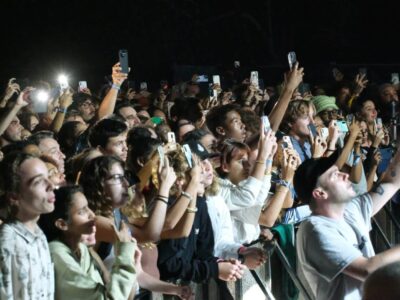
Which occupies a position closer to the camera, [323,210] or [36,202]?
[36,202]

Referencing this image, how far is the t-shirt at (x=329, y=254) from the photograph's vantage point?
4.86 metres

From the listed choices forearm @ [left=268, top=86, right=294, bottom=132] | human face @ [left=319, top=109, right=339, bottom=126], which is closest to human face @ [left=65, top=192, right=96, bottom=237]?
forearm @ [left=268, top=86, right=294, bottom=132]

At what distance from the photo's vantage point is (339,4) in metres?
21.2

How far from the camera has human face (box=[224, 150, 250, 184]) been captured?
21.7 ft

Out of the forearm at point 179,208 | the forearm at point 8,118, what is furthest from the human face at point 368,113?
the forearm at point 179,208

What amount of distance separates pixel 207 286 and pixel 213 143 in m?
1.79

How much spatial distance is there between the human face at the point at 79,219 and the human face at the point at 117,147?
1.95 m

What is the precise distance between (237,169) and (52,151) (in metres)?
1.43

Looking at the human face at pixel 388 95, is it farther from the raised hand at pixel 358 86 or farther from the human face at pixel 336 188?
the human face at pixel 336 188

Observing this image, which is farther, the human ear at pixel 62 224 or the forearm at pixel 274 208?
the forearm at pixel 274 208

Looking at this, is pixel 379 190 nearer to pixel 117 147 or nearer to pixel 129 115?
pixel 117 147

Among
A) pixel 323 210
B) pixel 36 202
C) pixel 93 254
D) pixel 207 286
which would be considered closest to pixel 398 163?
pixel 323 210

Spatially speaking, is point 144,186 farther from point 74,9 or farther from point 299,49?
point 299,49

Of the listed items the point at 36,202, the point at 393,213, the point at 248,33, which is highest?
the point at 248,33
